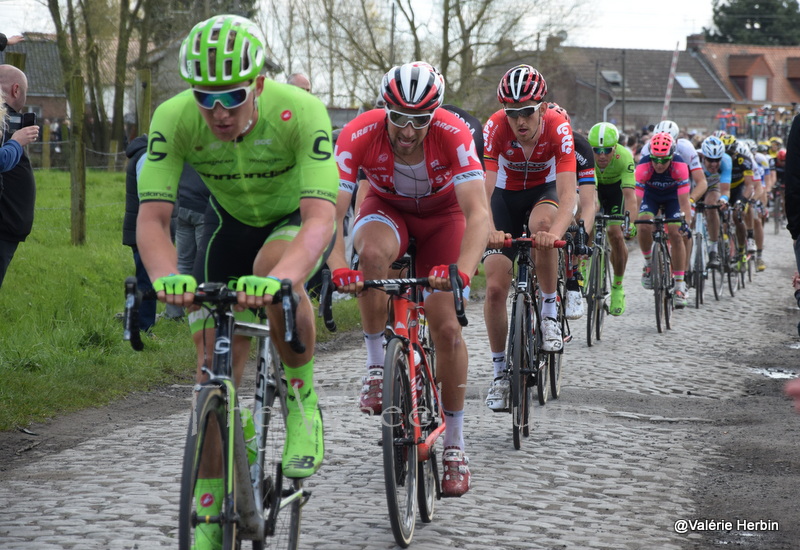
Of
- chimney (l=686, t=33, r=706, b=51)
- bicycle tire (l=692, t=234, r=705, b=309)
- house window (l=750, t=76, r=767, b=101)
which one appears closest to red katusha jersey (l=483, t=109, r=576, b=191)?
bicycle tire (l=692, t=234, r=705, b=309)

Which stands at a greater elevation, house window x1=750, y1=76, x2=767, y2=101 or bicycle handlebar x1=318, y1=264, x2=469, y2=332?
house window x1=750, y1=76, x2=767, y2=101

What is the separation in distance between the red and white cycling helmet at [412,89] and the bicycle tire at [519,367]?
2.27m

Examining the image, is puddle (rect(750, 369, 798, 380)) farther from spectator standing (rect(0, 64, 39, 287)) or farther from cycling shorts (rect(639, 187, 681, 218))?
spectator standing (rect(0, 64, 39, 287))

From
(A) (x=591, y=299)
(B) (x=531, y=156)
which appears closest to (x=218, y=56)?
(B) (x=531, y=156)

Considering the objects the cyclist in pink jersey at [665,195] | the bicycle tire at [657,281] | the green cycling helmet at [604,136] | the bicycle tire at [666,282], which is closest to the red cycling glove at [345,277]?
the green cycling helmet at [604,136]

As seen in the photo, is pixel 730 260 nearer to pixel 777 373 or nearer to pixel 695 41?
pixel 777 373

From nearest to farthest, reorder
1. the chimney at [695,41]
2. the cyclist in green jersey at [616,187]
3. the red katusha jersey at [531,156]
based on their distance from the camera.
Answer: the red katusha jersey at [531,156] < the cyclist in green jersey at [616,187] < the chimney at [695,41]

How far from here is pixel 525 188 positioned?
27.6 ft

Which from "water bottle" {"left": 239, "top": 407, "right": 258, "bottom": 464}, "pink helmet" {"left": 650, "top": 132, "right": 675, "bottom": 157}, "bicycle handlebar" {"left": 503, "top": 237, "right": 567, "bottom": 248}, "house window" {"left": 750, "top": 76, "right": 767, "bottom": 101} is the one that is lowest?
"water bottle" {"left": 239, "top": 407, "right": 258, "bottom": 464}

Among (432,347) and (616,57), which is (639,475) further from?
(616,57)

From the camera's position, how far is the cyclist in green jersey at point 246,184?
12.8ft

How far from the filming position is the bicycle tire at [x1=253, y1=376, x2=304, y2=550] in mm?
4098

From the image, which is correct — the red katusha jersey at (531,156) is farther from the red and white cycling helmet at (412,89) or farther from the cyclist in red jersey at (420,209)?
the red and white cycling helmet at (412,89)

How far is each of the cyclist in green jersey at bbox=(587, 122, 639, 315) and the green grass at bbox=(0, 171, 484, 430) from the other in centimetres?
311
